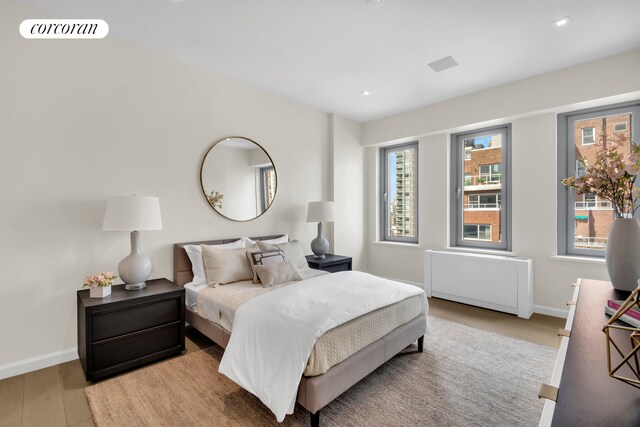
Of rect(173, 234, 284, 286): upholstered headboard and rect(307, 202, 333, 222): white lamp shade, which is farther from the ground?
rect(307, 202, 333, 222): white lamp shade

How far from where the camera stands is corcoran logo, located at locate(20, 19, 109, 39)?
2.34 meters

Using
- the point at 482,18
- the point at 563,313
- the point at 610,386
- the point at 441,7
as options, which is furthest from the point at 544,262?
the point at 610,386

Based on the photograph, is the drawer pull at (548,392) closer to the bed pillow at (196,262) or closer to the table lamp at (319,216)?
the bed pillow at (196,262)

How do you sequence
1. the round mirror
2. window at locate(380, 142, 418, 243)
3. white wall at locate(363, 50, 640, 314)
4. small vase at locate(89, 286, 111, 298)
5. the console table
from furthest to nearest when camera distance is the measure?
window at locate(380, 142, 418, 243) → the round mirror → white wall at locate(363, 50, 640, 314) → small vase at locate(89, 286, 111, 298) → the console table

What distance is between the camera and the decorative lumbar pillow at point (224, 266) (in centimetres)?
284

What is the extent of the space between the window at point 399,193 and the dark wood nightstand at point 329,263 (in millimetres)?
1364

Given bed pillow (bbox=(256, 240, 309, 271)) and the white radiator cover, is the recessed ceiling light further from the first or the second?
bed pillow (bbox=(256, 240, 309, 271))

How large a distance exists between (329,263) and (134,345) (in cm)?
224

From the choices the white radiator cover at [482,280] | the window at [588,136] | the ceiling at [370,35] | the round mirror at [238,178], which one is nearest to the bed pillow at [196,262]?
the round mirror at [238,178]

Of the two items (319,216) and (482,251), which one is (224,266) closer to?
(319,216)

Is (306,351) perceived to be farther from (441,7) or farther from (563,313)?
(563,313)

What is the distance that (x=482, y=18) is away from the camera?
2.40 m

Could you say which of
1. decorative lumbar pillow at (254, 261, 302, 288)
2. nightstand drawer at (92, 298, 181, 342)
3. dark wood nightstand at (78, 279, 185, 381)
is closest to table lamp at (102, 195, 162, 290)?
dark wood nightstand at (78, 279, 185, 381)

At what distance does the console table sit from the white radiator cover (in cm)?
249
